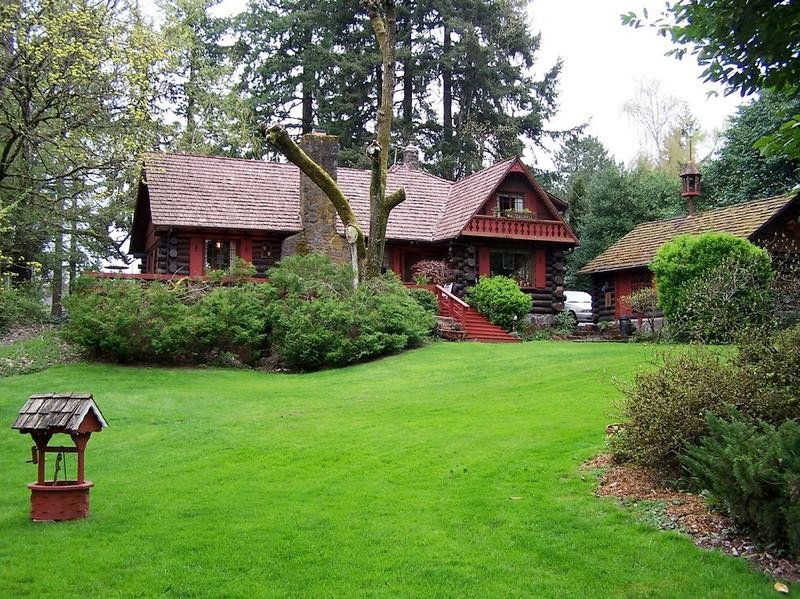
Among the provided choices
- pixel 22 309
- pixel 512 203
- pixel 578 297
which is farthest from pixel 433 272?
pixel 22 309

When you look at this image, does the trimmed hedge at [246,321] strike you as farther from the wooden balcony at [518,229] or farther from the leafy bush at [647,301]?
the leafy bush at [647,301]

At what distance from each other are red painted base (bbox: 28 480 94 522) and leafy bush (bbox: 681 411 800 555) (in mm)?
6192

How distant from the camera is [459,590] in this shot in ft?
20.0

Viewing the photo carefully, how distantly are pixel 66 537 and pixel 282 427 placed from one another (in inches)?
204

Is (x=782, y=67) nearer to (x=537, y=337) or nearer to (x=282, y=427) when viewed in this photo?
(x=282, y=427)

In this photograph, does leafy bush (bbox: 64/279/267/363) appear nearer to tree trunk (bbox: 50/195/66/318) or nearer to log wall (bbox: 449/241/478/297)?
log wall (bbox: 449/241/478/297)

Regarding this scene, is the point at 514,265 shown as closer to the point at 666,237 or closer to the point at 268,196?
the point at 666,237

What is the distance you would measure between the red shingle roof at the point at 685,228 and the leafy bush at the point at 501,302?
5.89 m

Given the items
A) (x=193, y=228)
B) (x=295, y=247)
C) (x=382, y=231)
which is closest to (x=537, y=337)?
(x=382, y=231)

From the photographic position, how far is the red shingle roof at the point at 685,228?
27.2 meters

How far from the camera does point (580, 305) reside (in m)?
36.4

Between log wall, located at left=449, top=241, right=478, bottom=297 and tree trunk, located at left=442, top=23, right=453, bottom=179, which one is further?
tree trunk, located at left=442, top=23, right=453, bottom=179

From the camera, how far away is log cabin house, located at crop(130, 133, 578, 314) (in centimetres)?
2812

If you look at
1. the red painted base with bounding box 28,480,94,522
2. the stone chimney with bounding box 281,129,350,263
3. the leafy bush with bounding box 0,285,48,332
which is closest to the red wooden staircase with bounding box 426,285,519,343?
the stone chimney with bounding box 281,129,350,263
